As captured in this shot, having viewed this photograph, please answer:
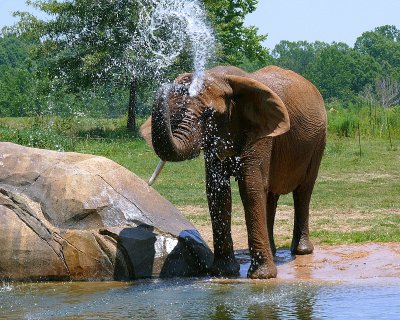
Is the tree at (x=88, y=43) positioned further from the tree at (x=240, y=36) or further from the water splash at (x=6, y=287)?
the water splash at (x=6, y=287)

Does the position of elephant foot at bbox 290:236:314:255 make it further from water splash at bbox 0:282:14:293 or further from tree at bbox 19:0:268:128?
tree at bbox 19:0:268:128

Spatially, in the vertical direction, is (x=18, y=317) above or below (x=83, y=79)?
below

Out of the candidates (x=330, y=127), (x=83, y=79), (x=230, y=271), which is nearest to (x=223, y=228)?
(x=230, y=271)

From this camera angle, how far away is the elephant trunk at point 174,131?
8.01 metres

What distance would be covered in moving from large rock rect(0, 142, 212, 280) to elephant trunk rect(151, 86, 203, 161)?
148 cm

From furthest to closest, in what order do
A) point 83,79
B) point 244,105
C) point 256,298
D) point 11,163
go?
point 83,79 → point 11,163 → point 244,105 → point 256,298

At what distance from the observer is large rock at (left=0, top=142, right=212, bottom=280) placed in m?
9.56

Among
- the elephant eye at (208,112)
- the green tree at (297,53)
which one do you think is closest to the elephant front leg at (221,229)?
the elephant eye at (208,112)

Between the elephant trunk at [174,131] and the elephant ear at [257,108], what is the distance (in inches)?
28.1

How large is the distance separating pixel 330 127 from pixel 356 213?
15921mm

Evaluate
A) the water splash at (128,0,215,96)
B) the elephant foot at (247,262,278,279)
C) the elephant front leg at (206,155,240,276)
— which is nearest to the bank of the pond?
the elephant foot at (247,262,278,279)

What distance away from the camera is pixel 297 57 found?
16725 cm

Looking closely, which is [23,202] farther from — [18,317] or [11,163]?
[18,317]

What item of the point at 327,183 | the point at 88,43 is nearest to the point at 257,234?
the point at 327,183
